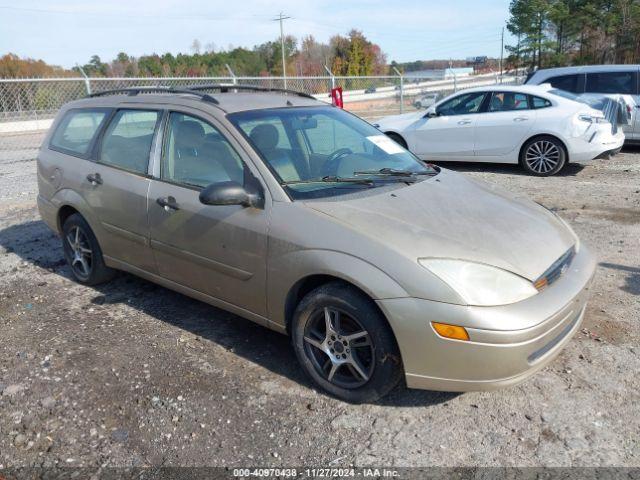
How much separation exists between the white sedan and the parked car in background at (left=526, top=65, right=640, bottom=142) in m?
1.69

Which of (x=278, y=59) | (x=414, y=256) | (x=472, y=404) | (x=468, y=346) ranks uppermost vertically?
(x=278, y=59)

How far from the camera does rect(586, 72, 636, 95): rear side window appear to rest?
10.7 metres

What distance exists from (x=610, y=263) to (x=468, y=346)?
313 cm

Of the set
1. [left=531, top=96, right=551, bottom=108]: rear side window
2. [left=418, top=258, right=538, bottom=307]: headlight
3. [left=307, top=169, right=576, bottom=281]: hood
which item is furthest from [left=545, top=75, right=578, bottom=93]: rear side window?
[left=418, top=258, right=538, bottom=307]: headlight

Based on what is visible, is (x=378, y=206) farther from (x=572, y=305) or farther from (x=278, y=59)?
(x=278, y=59)

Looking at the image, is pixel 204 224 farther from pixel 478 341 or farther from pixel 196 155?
pixel 478 341

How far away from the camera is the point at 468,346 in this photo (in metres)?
2.57

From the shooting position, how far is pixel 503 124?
30.1 feet

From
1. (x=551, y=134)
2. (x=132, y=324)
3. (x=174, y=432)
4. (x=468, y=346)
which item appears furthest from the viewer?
(x=551, y=134)

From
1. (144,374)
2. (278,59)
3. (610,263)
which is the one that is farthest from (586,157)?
(278,59)

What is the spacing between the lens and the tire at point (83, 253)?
15.2 ft

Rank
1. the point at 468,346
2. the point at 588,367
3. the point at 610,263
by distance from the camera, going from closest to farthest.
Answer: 1. the point at 468,346
2. the point at 588,367
3. the point at 610,263

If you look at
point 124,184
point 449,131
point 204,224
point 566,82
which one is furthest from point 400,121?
point 204,224

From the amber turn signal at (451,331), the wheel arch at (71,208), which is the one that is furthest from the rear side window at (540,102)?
the amber turn signal at (451,331)
